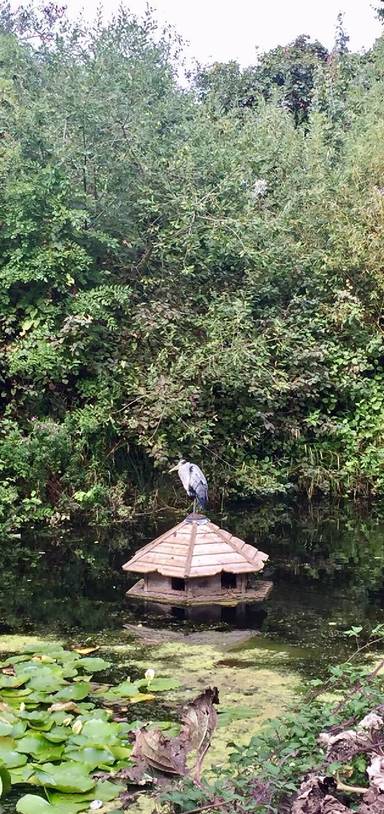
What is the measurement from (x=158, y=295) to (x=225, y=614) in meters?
3.88

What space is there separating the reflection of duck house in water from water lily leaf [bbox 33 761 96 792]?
81.6 inches

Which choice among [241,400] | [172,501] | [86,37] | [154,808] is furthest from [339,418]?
[154,808]

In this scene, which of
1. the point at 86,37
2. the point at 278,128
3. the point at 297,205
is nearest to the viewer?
the point at 86,37

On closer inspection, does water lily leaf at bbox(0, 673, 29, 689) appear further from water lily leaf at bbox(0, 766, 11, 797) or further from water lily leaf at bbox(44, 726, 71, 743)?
water lily leaf at bbox(0, 766, 11, 797)

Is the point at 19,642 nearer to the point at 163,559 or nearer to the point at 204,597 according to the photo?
the point at 163,559

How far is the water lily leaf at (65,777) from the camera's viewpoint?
2.98m

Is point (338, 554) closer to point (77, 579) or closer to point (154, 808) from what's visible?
point (77, 579)

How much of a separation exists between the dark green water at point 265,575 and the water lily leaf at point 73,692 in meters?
0.89

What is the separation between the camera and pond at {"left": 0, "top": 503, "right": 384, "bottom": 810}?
410cm

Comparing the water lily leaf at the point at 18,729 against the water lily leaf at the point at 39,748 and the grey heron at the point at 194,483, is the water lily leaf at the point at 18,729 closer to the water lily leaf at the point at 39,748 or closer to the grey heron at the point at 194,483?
the water lily leaf at the point at 39,748

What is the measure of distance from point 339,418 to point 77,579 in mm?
3715

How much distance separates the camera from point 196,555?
524cm

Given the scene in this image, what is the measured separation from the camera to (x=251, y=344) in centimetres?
782

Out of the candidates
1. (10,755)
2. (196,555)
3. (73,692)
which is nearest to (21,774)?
(10,755)
